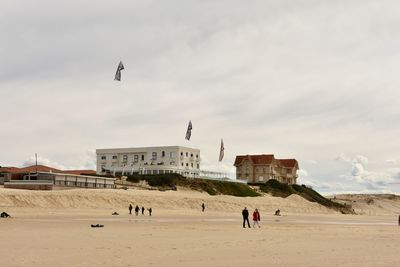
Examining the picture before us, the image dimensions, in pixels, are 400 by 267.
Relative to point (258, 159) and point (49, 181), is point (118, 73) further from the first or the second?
point (258, 159)

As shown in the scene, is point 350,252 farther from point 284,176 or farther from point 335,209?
point 284,176

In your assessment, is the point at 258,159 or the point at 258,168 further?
the point at 258,159

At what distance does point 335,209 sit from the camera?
9488 cm

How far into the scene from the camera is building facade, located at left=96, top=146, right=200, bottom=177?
352 feet

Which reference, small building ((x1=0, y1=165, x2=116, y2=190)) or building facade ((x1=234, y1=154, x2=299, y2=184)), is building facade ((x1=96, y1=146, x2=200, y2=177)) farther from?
small building ((x1=0, y1=165, x2=116, y2=190))

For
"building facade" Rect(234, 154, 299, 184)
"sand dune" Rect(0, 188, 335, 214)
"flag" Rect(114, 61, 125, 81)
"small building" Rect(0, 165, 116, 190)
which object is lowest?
"sand dune" Rect(0, 188, 335, 214)

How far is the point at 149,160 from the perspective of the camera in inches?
4336

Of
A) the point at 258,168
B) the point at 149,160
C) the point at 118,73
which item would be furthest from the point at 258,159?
the point at 118,73

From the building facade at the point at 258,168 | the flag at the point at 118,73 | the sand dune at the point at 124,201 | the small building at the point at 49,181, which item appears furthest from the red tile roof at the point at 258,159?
the flag at the point at 118,73

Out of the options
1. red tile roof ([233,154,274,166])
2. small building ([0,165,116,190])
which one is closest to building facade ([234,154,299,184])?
red tile roof ([233,154,274,166])

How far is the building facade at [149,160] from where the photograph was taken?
352ft

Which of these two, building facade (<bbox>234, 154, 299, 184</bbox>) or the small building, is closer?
the small building

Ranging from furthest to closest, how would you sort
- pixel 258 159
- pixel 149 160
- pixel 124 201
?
pixel 258 159 → pixel 149 160 → pixel 124 201

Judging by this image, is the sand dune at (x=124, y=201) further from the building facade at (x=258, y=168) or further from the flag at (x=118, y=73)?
the building facade at (x=258, y=168)
